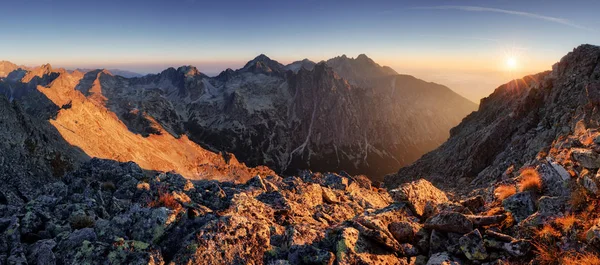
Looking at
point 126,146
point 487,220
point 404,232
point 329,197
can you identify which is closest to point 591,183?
point 487,220

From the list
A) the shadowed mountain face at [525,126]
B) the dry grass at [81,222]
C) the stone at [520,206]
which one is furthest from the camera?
the shadowed mountain face at [525,126]

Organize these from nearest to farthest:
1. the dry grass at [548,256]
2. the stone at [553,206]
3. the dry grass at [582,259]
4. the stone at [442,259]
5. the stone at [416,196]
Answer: the dry grass at [582,259] → the dry grass at [548,256] → the stone at [442,259] → the stone at [553,206] → the stone at [416,196]

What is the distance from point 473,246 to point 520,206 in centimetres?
436

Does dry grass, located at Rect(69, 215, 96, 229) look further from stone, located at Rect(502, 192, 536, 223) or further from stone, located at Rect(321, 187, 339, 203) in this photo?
stone, located at Rect(502, 192, 536, 223)

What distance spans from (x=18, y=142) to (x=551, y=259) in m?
90.1

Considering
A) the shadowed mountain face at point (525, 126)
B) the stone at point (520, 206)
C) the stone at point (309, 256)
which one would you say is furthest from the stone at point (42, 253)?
the shadowed mountain face at point (525, 126)

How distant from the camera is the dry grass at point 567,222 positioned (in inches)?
417

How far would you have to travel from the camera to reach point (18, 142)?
219 ft

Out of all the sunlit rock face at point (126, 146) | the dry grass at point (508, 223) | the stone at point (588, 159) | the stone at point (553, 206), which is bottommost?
the sunlit rock face at point (126, 146)

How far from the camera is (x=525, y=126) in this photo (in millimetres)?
71625

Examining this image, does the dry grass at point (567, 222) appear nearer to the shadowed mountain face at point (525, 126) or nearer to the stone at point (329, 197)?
the stone at point (329, 197)

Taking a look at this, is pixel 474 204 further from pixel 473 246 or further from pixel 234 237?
pixel 234 237

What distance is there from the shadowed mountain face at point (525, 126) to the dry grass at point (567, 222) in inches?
1414

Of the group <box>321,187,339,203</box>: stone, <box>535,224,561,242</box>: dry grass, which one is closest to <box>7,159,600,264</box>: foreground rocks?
<box>535,224,561,242</box>: dry grass
